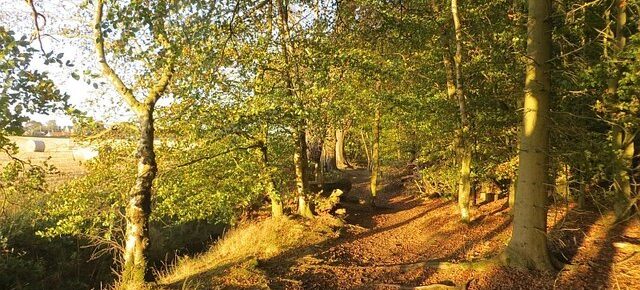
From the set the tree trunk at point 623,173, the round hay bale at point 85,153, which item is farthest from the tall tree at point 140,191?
the tree trunk at point 623,173

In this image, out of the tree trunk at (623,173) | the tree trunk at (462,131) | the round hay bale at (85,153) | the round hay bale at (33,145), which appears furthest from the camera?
the round hay bale at (33,145)

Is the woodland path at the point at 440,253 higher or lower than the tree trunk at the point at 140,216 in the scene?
lower

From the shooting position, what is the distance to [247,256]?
32.8ft

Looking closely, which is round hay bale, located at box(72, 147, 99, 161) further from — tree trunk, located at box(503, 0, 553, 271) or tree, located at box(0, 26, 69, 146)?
tree trunk, located at box(503, 0, 553, 271)

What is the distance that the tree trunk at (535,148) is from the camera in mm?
6980

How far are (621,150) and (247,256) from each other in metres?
8.37

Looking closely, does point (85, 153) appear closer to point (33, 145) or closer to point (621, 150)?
point (621, 150)

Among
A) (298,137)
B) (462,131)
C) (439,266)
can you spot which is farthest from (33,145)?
(439,266)

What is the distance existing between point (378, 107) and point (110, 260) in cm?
1077

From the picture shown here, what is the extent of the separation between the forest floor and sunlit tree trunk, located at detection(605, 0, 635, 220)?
0.44 meters

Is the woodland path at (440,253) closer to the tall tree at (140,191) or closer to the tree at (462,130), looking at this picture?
the tree at (462,130)

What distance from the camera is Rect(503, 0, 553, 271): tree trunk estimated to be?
6.98 metres

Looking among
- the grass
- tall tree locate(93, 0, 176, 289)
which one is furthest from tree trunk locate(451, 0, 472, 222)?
tall tree locate(93, 0, 176, 289)

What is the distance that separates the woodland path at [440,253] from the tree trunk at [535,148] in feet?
1.40
